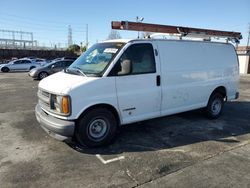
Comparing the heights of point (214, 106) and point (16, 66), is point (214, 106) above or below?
below

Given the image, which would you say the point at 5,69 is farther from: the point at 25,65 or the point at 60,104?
the point at 60,104

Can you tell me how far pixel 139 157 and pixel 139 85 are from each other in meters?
1.47

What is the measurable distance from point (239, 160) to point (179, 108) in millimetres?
1967

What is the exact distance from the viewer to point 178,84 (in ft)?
19.2

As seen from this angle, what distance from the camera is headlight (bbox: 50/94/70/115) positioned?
14.1 ft

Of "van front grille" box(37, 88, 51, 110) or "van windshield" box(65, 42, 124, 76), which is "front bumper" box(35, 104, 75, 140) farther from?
"van windshield" box(65, 42, 124, 76)

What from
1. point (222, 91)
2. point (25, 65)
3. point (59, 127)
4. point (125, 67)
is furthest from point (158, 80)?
point (25, 65)

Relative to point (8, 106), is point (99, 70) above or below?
above

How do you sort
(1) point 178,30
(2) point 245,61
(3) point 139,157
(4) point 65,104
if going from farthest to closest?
(2) point 245,61 → (1) point 178,30 → (3) point 139,157 → (4) point 65,104

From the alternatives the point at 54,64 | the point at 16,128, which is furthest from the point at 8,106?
the point at 54,64

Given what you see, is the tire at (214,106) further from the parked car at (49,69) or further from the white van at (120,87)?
the parked car at (49,69)

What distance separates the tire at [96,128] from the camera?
4.61m

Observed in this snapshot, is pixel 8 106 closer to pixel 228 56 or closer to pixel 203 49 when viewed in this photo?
pixel 203 49

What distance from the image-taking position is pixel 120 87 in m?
4.88
